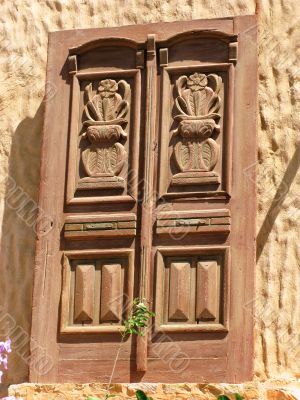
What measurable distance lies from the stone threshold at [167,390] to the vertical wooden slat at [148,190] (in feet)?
0.49

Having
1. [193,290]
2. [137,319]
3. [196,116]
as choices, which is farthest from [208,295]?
[196,116]

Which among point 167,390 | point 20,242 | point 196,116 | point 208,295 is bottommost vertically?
point 167,390

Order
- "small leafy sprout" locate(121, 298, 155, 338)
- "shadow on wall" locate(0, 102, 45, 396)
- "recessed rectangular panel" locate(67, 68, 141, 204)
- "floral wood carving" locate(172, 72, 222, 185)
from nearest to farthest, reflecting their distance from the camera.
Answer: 1. "small leafy sprout" locate(121, 298, 155, 338)
2. "floral wood carving" locate(172, 72, 222, 185)
3. "recessed rectangular panel" locate(67, 68, 141, 204)
4. "shadow on wall" locate(0, 102, 45, 396)

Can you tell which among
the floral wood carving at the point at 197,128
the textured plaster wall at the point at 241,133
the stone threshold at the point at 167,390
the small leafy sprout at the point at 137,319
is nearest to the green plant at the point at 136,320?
the small leafy sprout at the point at 137,319

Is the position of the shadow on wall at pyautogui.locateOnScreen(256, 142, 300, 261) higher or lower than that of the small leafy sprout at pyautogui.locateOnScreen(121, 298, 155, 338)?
higher

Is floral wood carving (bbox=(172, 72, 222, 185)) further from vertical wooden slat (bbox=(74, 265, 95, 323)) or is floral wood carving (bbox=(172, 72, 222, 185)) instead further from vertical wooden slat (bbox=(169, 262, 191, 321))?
vertical wooden slat (bbox=(74, 265, 95, 323))

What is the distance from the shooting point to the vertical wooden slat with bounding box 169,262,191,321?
821 centimetres

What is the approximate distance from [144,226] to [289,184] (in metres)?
0.89

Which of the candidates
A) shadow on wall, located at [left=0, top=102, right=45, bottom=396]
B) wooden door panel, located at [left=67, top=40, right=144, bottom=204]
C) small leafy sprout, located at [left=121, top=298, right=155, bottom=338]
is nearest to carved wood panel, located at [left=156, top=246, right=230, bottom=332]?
small leafy sprout, located at [left=121, top=298, right=155, bottom=338]

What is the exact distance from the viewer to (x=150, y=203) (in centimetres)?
845

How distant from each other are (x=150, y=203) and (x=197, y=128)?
51 centimetres

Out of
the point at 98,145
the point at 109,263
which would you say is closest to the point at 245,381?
the point at 109,263

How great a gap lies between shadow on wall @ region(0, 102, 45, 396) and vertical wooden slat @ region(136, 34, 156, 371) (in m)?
0.80

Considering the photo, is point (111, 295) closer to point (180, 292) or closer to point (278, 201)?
point (180, 292)
